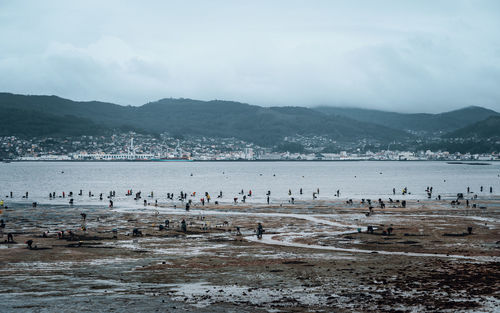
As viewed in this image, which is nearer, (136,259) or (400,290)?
(400,290)

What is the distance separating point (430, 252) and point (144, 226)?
29.0m

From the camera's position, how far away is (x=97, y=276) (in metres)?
30.1

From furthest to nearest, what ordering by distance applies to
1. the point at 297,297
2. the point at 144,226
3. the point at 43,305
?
the point at 144,226 < the point at 297,297 < the point at 43,305

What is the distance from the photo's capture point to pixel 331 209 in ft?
251

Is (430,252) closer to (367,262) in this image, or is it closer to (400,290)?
(367,262)

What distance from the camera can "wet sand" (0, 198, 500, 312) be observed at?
80.7 feet

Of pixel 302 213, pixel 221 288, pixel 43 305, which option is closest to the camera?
pixel 43 305

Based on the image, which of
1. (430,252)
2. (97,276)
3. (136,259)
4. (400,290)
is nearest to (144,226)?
(136,259)

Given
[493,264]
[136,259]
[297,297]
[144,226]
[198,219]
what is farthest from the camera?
[198,219]

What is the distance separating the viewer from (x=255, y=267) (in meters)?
32.8

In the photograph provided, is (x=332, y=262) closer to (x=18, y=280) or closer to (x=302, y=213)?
(x=18, y=280)

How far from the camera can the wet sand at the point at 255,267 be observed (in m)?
24.6

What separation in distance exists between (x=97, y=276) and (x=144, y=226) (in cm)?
2503

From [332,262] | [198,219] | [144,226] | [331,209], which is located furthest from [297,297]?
[331,209]
